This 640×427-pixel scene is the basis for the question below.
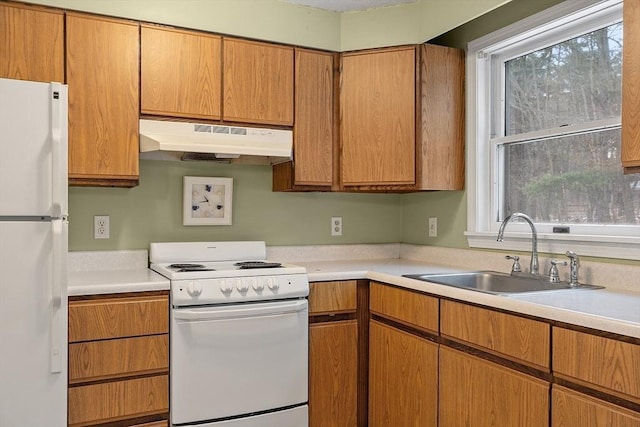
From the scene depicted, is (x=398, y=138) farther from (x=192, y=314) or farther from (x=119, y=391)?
(x=119, y=391)

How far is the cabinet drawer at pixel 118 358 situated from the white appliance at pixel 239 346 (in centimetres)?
6

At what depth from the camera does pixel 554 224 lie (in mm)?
2514

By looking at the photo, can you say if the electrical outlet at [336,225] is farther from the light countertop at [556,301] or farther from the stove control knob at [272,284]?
the stove control knob at [272,284]

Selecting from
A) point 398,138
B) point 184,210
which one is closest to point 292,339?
point 184,210

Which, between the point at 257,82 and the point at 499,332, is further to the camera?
the point at 257,82

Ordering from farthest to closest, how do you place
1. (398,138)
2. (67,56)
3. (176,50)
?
1. (398,138)
2. (176,50)
3. (67,56)

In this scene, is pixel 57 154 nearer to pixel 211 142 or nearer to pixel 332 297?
pixel 211 142

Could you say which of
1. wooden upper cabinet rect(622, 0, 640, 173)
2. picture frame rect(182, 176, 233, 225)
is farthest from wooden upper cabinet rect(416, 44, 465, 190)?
wooden upper cabinet rect(622, 0, 640, 173)

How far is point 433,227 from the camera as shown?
319 centimetres

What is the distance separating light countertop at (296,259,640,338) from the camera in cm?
150

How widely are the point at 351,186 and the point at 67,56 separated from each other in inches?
60.1

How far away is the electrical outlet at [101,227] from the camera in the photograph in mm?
2715

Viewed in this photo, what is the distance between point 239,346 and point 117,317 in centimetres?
53

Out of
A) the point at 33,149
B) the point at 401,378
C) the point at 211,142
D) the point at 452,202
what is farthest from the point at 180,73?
the point at 401,378
